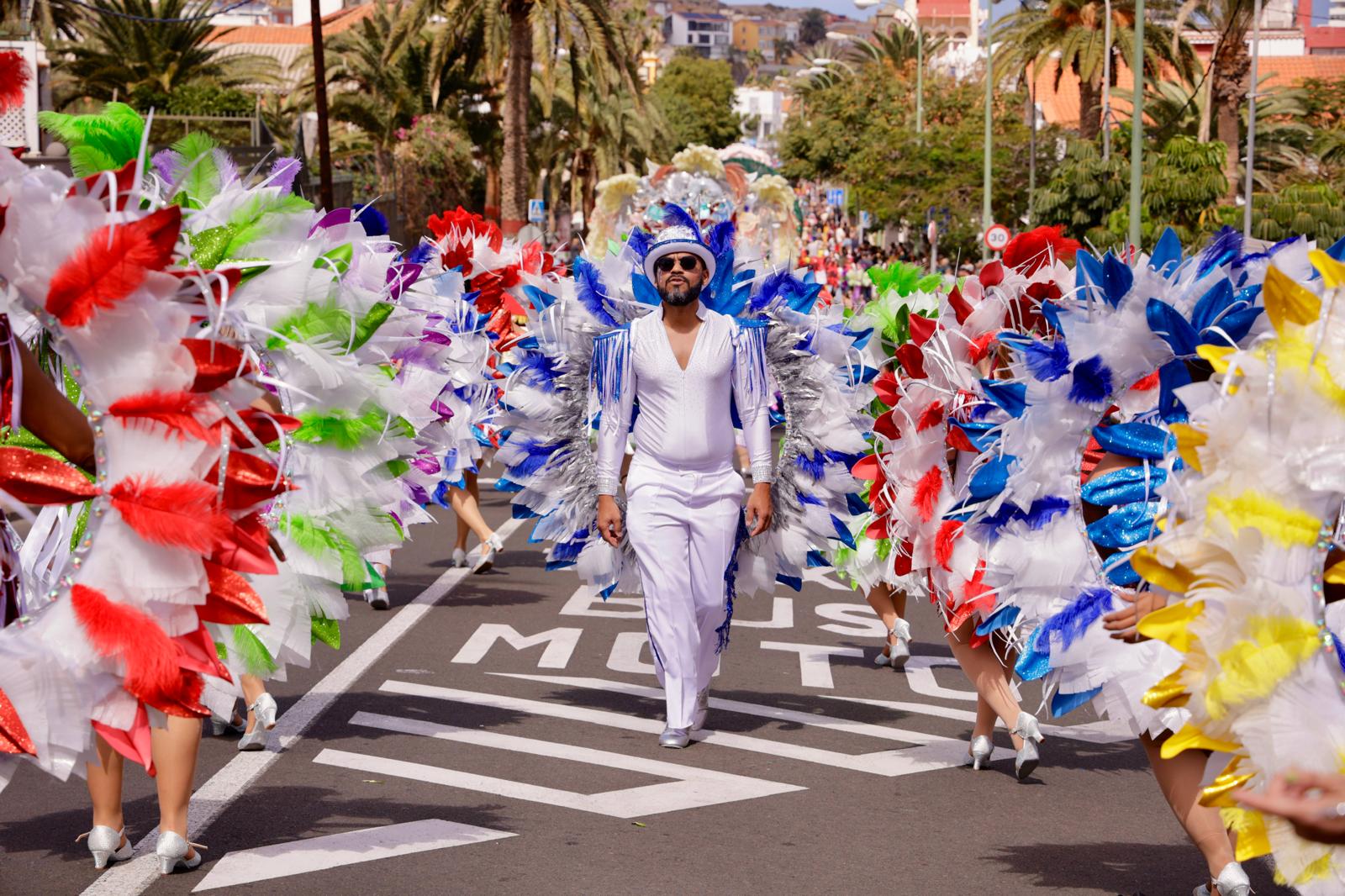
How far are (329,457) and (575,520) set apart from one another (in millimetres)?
2140

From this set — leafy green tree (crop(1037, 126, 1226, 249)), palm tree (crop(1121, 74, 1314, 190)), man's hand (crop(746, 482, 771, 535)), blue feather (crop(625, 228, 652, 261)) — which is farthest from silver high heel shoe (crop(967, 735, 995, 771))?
palm tree (crop(1121, 74, 1314, 190))

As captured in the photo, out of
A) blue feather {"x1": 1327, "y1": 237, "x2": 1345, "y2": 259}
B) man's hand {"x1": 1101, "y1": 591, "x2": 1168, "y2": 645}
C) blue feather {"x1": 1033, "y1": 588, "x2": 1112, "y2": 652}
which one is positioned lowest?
blue feather {"x1": 1033, "y1": 588, "x2": 1112, "y2": 652}

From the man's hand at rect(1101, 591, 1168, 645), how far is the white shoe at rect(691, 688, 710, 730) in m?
3.24

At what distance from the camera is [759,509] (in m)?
8.23

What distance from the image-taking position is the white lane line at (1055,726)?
816 cm

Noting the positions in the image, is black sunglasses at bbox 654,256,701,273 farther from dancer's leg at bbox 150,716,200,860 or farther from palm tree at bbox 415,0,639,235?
palm tree at bbox 415,0,639,235

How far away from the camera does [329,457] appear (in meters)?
6.75

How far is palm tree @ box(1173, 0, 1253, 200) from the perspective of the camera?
38.0 metres

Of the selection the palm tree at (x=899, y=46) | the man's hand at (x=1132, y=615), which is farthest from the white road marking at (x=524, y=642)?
the palm tree at (x=899, y=46)

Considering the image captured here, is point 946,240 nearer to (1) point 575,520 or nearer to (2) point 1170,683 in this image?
(1) point 575,520

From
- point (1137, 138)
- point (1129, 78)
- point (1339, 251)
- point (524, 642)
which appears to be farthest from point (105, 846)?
point (1129, 78)

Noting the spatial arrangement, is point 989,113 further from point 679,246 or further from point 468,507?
point 679,246

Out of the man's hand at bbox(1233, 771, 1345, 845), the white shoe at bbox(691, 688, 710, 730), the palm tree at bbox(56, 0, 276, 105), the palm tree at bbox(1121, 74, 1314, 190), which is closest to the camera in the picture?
the man's hand at bbox(1233, 771, 1345, 845)

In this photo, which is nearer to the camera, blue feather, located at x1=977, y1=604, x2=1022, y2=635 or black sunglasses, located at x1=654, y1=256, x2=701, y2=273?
blue feather, located at x1=977, y1=604, x2=1022, y2=635
